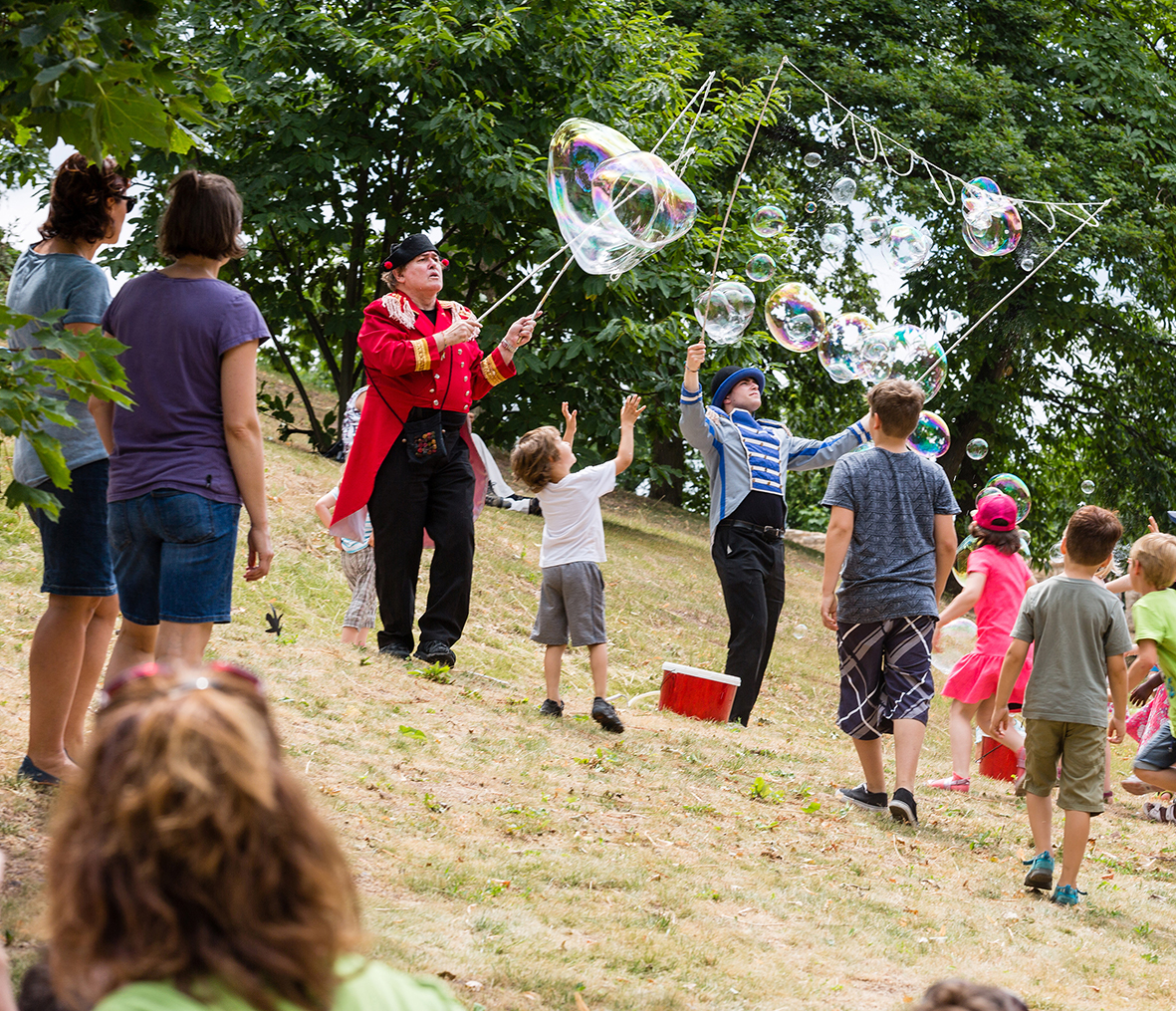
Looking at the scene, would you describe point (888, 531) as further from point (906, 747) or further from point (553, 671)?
point (553, 671)

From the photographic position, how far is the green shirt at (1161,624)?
224 inches

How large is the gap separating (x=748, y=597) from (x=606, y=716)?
1576 mm

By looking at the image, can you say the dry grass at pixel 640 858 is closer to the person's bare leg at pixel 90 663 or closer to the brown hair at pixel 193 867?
the person's bare leg at pixel 90 663

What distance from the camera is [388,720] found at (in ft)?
17.9

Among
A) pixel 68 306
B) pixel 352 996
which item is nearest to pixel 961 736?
pixel 68 306

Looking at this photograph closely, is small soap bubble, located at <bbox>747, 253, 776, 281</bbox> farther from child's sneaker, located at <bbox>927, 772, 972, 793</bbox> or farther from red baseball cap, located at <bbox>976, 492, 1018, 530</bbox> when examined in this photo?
child's sneaker, located at <bbox>927, 772, 972, 793</bbox>

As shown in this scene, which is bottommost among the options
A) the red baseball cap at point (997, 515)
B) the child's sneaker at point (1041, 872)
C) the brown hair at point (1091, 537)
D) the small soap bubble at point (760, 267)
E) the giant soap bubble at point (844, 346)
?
the child's sneaker at point (1041, 872)

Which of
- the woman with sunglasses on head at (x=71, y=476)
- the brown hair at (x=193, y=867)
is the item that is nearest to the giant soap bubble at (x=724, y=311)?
the woman with sunglasses on head at (x=71, y=476)

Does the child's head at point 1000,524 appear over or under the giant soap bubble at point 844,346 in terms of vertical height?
under

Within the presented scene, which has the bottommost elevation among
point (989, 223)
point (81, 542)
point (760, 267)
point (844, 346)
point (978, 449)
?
point (81, 542)

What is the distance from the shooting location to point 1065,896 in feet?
15.4

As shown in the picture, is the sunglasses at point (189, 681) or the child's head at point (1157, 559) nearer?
the sunglasses at point (189, 681)

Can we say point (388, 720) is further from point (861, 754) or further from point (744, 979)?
point (744, 979)

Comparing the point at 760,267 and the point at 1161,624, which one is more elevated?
the point at 760,267
